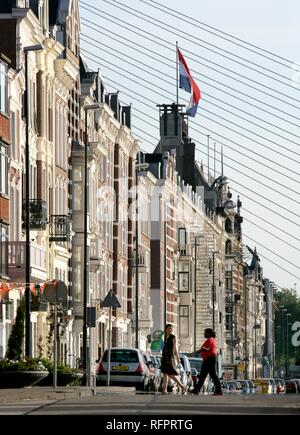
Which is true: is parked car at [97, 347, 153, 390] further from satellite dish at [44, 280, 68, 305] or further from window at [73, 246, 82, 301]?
window at [73, 246, 82, 301]

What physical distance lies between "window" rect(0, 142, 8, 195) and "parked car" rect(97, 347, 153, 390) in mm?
7551

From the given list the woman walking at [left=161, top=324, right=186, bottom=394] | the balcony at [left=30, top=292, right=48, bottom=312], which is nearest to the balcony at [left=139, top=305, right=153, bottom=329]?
the balcony at [left=30, top=292, right=48, bottom=312]

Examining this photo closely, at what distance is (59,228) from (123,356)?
19.4 meters

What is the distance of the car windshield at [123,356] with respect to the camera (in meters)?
58.2

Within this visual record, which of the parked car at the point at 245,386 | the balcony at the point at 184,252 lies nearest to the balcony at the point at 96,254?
the parked car at the point at 245,386

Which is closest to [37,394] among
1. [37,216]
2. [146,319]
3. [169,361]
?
[169,361]

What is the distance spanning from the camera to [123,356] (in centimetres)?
5850

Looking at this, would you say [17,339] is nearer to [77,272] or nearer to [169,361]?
[169,361]

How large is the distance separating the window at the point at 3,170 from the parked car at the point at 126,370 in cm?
755

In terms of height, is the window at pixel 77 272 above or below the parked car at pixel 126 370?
above

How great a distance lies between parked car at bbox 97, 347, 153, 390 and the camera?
189 feet

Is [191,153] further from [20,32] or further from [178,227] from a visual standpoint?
[20,32]

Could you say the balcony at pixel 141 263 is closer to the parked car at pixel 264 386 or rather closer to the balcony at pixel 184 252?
the parked car at pixel 264 386
